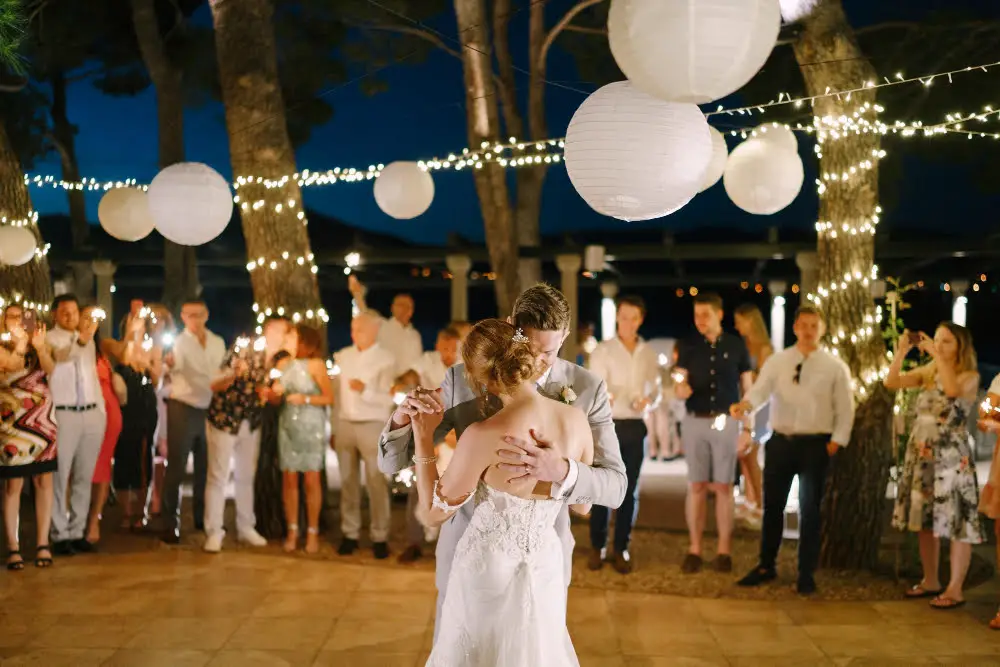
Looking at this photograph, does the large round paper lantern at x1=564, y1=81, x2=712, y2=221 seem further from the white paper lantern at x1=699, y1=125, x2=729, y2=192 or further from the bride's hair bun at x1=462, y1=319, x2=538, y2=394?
the white paper lantern at x1=699, y1=125, x2=729, y2=192

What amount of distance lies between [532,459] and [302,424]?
13.8 feet

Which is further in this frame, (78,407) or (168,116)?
(168,116)

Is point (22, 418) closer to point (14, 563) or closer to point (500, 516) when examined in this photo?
point (14, 563)

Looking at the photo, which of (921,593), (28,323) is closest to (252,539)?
(28,323)

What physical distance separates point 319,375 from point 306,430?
374 millimetres

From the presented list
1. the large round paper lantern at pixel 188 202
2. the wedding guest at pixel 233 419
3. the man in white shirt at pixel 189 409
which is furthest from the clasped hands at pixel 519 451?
the man in white shirt at pixel 189 409

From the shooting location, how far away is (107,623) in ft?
17.0

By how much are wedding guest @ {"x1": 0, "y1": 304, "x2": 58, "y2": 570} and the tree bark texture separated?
1794 millimetres

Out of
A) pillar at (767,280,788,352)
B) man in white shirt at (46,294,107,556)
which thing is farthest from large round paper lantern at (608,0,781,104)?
pillar at (767,280,788,352)

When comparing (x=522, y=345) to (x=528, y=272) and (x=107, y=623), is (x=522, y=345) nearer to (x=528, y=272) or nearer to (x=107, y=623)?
(x=107, y=623)

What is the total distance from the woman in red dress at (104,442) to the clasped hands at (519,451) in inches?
180

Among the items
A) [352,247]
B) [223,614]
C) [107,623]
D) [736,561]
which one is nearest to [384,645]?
[223,614]

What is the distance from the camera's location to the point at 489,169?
8297 millimetres

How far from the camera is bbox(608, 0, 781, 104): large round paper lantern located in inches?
133
